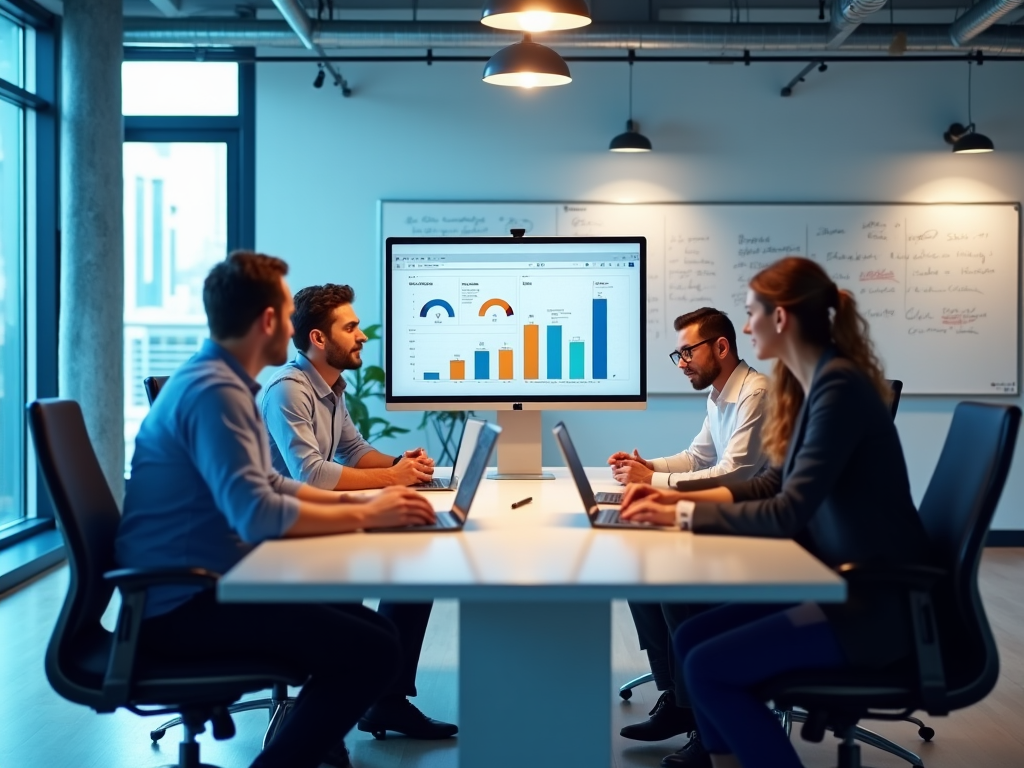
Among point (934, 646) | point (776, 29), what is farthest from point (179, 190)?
point (934, 646)

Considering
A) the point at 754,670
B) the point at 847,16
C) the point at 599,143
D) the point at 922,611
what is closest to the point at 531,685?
the point at 754,670

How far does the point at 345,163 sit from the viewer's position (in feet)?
20.5

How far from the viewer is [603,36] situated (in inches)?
218

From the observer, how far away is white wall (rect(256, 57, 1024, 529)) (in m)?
6.23

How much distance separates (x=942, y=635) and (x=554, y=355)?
4.31 ft

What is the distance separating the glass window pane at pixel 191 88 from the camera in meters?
6.30

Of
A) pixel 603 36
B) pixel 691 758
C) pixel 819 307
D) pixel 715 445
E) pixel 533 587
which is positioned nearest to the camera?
pixel 533 587

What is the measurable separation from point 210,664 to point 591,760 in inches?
28.5

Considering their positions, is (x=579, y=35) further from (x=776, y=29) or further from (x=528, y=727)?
(x=528, y=727)

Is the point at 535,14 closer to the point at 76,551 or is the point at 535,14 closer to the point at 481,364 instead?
the point at 481,364

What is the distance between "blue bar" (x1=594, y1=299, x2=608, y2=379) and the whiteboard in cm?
316

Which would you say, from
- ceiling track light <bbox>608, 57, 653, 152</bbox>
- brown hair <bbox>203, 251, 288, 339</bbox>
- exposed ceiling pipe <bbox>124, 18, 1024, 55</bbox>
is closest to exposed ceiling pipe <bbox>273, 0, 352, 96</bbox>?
exposed ceiling pipe <bbox>124, 18, 1024, 55</bbox>

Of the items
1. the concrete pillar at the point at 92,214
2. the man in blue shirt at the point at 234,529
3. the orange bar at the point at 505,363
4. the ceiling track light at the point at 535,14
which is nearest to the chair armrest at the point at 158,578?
the man in blue shirt at the point at 234,529

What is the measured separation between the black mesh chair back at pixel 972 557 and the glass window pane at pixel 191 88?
508cm
